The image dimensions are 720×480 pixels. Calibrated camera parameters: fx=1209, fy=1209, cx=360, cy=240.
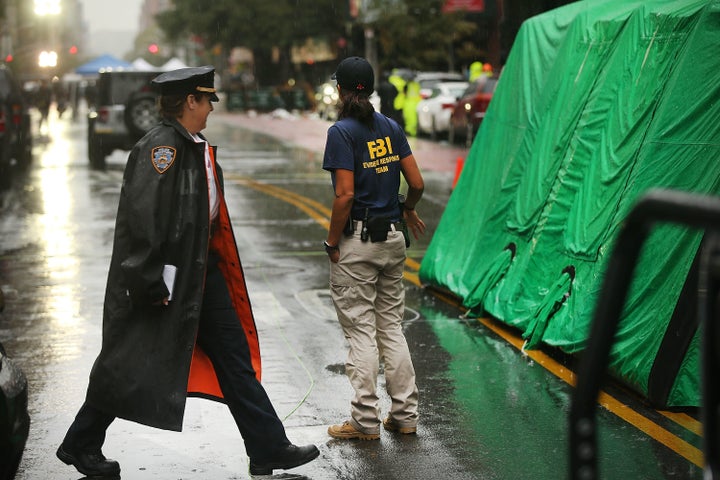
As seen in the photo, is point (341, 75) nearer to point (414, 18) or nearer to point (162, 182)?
point (162, 182)

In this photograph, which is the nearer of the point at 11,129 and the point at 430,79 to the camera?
the point at 11,129

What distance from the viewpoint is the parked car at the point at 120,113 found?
2316 centimetres

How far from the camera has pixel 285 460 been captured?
17.0 feet

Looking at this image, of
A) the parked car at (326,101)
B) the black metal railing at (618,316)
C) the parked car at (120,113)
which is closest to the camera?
the black metal railing at (618,316)

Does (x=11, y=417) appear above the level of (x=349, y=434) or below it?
above

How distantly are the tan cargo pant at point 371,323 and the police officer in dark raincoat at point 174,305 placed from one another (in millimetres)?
645

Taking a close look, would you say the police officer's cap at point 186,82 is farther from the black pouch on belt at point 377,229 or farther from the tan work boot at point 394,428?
the tan work boot at point 394,428

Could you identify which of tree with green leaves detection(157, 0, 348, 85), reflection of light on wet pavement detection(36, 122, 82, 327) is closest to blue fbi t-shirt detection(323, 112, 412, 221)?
reflection of light on wet pavement detection(36, 122, 82, 327)

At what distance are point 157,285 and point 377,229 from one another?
1.30 m

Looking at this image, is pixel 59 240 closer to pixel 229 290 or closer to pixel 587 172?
pixel 587 172

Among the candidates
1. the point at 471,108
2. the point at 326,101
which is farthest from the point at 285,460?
the point at 326,101

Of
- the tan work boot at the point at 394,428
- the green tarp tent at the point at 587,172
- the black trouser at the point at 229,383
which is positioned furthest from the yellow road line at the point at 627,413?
the black trouser at the point at 229,383

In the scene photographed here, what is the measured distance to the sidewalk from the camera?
24.9m

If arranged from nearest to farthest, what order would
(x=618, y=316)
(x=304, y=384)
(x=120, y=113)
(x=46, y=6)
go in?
(x=618, y=316) < (x=304, y=384) < (x=120, y=113) < (x=46, y=6)
